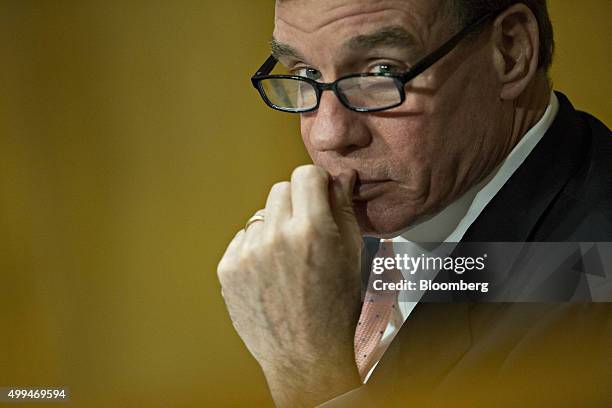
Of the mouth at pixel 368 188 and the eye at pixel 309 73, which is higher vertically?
the eye at pixel 309 73

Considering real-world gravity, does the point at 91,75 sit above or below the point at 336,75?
above

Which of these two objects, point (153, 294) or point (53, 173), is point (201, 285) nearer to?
point (153, 294)

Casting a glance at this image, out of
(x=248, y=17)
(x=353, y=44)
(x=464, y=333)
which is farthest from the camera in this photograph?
(x=248, y=17)

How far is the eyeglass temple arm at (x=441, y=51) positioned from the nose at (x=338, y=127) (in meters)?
0.09

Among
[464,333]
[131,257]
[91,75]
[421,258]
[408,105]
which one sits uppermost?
[91,75]

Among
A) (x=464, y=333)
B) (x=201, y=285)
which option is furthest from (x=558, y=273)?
(x=201, y=285)

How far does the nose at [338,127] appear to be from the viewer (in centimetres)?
129

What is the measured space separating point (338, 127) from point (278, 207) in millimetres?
135

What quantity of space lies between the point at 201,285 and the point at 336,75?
1.73 ft

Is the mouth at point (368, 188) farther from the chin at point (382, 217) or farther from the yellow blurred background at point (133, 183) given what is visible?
the yellow blurred background at point (133, 183)

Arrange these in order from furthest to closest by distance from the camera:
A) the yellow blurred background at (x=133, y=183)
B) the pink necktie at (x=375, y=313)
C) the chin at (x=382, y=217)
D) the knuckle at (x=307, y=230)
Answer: the yellow blurred background at (x=133, y=183) < the pink necktie at (x=375, y=313) < the chin at (x=382, y=217) < the knuckle at (x=307, y=230)

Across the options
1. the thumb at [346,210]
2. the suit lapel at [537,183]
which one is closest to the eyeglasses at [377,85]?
the thumb at [346,210]

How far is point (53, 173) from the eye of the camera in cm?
168

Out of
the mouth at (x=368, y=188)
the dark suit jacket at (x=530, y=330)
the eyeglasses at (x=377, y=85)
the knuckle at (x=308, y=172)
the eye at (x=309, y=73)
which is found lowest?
the dark suit jacket at (x=530, y=330)
